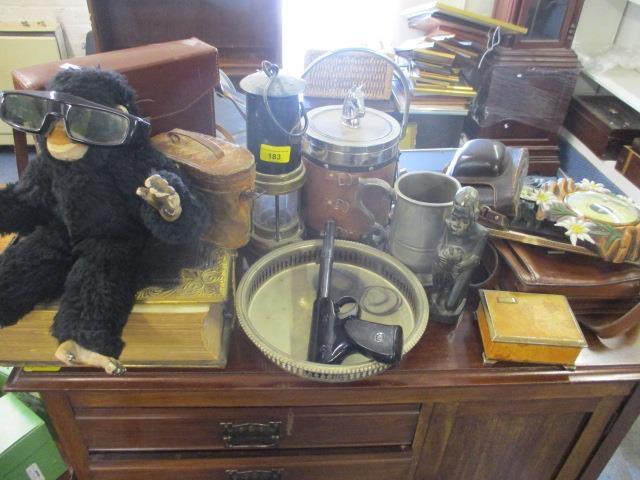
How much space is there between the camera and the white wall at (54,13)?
2100 millimetres

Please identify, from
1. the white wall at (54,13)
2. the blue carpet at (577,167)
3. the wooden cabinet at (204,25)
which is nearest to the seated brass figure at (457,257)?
the wooden cabinet at (204,25)

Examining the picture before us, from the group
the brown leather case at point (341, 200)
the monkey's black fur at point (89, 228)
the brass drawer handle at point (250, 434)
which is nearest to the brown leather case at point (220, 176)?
the monkey's black fur at point (89, 228)

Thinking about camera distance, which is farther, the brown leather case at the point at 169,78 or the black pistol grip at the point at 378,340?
the brown leather case at the point at 169,78

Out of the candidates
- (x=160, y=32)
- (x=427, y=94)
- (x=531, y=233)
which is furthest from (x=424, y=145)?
(x=531, y=233)

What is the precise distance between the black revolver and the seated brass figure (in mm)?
122

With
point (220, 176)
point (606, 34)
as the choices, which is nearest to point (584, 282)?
point (220, 176)

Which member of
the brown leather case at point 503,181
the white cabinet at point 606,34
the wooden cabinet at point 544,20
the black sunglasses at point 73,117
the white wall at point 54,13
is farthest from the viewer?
the white wall at point 54,13

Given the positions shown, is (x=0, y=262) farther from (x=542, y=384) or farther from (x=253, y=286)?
(x=542, y=384)

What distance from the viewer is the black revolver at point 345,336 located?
563mm

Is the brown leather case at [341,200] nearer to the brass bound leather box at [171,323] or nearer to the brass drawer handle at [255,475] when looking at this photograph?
the brass bound leather box at [171,323]

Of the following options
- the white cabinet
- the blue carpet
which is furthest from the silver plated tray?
the white cabinet

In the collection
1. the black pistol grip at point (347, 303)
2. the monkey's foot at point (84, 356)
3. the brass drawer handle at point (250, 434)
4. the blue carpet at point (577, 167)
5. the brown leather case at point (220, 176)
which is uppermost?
the brown leather case at point (220, 176)

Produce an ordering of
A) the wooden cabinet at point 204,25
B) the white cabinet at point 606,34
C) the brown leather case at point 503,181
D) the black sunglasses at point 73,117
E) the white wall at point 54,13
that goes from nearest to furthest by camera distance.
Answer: the black sunglasses at point 73,117
the brown leather case at point 503,181
the wooden cabinet at point 204,25
the white cabinet at point 606,34
the white wall at point 54,13

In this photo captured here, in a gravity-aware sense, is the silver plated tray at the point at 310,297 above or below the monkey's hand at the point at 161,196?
below
